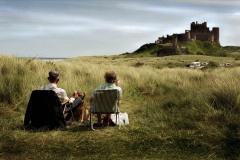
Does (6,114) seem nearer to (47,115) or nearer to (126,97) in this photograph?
(47,115)

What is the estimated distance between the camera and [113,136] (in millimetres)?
7707

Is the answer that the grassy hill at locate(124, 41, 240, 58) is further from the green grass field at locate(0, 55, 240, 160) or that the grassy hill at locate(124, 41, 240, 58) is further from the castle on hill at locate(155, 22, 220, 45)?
the green grass field at locate(0, 55, 240, 160)

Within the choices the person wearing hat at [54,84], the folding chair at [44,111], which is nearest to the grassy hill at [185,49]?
the person wearing hat at [54,84]

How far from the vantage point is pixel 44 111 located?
8406mm

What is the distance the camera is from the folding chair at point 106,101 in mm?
8352

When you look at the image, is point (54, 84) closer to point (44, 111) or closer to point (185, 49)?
point (44, 111)

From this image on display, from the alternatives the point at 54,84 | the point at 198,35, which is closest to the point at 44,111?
the point at 54,84

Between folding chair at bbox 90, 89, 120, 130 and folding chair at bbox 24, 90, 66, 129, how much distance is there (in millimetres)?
733

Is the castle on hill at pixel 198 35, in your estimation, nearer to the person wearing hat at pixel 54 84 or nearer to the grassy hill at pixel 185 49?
the grassy hill at pixel 185 49

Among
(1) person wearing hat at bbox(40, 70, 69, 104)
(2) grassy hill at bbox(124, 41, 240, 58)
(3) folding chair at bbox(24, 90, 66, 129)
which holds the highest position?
(1) person wearing hat at bbox(40, 70, 69, 104)

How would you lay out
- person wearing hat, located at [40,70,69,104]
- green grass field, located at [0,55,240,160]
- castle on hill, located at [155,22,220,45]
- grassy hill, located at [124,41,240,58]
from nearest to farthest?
green grass field, located at [0,55,240,160]
person wearing hat, located at [40,70,69,104]
grassy hill, located at [124,41,240,58]
castle on hill, located at [155,22,220,45]

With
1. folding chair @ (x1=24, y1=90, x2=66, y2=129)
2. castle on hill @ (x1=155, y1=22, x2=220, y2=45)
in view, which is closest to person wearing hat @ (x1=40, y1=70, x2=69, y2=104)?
folding chair @ (x1=24, y1=90, x2=66, y2=129)

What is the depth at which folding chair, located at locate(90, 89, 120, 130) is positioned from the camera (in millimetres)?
8352

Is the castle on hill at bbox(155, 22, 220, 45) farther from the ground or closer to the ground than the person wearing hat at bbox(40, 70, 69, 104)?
farther from the ground
